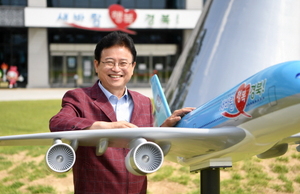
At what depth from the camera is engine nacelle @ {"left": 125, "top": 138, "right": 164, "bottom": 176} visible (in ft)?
6.83

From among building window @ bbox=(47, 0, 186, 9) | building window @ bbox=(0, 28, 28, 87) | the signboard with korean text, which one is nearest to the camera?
the signboard with korean text

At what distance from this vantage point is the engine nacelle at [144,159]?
2.08 m

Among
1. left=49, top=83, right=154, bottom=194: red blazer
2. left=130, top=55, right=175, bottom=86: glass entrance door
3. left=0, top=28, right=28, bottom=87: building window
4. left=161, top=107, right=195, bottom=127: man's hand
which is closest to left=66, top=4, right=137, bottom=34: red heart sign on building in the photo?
left=130, top=55, right=175, bottom=86: glass entrance door

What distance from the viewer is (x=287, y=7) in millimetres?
5547

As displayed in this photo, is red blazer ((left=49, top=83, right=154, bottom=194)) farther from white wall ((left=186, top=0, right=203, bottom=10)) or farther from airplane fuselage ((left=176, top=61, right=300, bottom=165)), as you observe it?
white wall ((left=186, top=0, right=203, bottom=10))

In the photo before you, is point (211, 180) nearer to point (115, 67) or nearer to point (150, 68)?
point (115, 67)

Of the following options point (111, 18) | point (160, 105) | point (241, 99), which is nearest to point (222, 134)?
point (241, 99)

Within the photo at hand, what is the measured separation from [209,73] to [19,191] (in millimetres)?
3207

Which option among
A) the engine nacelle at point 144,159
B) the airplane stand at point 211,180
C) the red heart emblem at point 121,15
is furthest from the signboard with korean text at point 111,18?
the engine nacelle at point 144,159

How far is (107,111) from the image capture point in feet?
8.48

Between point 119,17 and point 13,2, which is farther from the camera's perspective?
point 13,2

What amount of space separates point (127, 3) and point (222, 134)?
86.1 ft

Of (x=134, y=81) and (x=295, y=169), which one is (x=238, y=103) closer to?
(x=295, y=169)

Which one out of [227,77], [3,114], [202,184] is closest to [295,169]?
[227,77]
